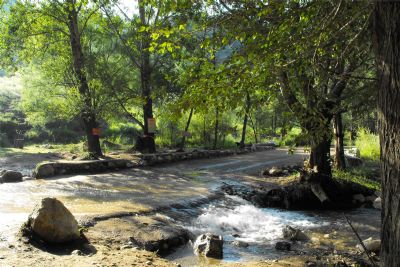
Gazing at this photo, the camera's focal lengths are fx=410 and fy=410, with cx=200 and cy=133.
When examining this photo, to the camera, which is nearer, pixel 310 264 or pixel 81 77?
pixel 310 264

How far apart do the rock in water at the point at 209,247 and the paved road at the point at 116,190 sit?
186 centimetres

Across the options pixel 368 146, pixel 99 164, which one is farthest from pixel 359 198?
pixel 368 146

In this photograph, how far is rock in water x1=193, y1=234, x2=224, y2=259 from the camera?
658 centimetres

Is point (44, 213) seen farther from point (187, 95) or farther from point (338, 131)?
point (338, 131)

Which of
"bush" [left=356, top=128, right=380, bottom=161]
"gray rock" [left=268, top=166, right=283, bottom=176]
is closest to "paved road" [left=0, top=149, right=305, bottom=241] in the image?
"gray rock" [left=268, top=166, right=283, bottom=176]

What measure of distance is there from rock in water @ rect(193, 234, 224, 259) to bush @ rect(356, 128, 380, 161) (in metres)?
15.1

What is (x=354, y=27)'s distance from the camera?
5.43m

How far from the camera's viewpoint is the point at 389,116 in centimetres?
346

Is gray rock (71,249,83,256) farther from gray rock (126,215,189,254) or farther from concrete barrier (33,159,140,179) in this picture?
concrete barrier (33,159,140,179)

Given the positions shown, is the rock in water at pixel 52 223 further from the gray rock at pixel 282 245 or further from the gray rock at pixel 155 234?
the gray rock at pixel 282 245

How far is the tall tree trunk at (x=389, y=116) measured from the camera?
11.0ft

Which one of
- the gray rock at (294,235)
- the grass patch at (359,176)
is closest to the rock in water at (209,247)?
the gray rock at (294,235)

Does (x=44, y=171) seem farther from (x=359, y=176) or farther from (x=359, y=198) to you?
(x=359, y=176)

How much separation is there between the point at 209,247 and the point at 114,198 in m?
3.45
